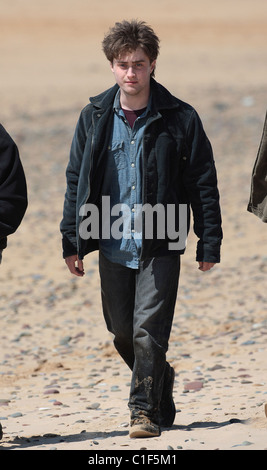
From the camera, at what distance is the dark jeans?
507 cm

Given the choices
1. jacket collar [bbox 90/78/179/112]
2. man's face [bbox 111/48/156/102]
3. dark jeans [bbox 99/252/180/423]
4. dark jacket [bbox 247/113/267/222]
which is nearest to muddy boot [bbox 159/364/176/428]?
dark jeans [bbox 99/252/180/423]

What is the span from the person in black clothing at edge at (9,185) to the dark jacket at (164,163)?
0.35 m

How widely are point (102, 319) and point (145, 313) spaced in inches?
168

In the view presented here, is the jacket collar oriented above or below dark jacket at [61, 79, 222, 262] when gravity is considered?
above

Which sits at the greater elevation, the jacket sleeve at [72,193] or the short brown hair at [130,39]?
the short brown hair at [130,39]

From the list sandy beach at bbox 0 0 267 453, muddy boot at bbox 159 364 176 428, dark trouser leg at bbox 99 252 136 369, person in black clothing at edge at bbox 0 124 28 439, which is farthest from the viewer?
sandy beach at bbox 0 0 267 453

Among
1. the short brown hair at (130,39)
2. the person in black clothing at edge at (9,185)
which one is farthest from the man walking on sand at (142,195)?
the person in black clothing at edge at (9,185)

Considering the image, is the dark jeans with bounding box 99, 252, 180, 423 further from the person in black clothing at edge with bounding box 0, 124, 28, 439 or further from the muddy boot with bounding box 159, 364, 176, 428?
the person in black clothing at edge with bounding box 0, 124, 28, 439

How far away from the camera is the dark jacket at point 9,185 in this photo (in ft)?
16.0

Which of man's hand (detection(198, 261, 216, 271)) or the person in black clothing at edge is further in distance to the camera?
man's hand (detection(198, 261, 216, 271))

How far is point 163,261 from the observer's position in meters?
5.10

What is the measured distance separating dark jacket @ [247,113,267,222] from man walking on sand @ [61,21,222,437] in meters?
0.20

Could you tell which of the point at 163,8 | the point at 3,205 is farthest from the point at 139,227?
the point at 163,8

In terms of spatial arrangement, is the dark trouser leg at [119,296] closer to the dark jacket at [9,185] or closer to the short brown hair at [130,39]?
the dark jacket at [9,185]
